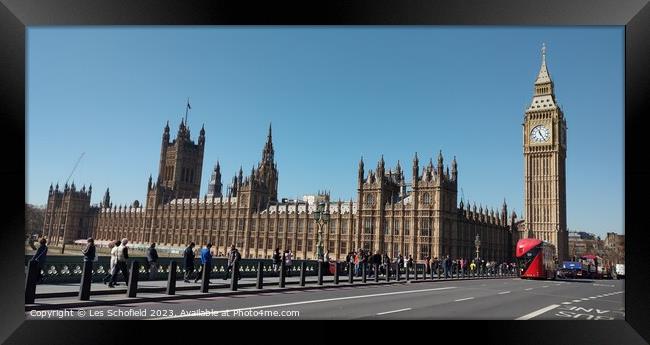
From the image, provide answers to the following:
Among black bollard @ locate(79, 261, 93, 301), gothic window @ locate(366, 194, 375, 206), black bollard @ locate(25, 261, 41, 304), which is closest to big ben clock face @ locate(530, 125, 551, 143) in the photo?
gothic window @ locate(366, 194, 375, 206)

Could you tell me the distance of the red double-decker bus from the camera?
36.8m

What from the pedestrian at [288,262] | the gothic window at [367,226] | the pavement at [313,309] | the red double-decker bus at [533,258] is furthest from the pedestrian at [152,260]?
Answer: the gothic window at [367,226]

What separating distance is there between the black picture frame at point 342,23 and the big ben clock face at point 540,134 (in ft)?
287

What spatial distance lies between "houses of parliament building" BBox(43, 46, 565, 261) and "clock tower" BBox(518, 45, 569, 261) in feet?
0.74

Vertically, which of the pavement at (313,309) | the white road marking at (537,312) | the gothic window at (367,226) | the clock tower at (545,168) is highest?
the clock tower at (545,168)

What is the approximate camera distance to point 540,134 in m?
90.9

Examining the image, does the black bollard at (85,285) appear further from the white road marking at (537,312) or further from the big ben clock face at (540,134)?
the big ben clock face at (540,134)

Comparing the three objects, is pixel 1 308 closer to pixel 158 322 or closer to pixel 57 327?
pixel 57 327

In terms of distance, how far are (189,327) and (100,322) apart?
200 centimetres

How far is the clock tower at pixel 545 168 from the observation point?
88.9 metres

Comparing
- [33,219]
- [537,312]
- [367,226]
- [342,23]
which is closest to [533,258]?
[537,312]

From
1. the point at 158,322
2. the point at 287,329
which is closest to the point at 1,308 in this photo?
the point at 158,322

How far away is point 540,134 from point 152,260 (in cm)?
8611

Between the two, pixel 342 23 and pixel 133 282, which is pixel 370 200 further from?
pixel 342 23
